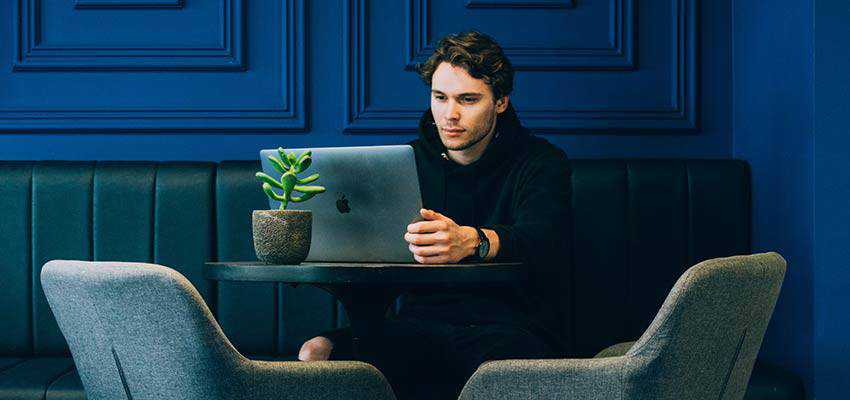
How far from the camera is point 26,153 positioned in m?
2.74

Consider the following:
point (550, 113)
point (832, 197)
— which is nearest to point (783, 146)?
point (832, 197)

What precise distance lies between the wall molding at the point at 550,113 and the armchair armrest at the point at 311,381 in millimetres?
1369

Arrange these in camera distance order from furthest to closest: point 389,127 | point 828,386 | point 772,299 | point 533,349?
1. point 389,127
2. point 828,386
3. point 533,349
4. point 772,299

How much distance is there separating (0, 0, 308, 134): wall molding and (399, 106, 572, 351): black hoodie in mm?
658

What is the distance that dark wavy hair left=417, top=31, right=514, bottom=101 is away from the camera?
6.77 feet

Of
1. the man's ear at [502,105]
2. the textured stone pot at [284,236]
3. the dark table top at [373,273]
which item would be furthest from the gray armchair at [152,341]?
the man's ear at [502,105]

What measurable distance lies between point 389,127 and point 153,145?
706 millimetres

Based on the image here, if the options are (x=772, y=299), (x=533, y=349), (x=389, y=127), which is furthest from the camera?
(x=389, y=127)

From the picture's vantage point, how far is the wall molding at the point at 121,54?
2725 millimetres

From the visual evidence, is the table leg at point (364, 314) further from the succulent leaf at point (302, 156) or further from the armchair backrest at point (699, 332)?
the armchair backrest at point (699, 332)

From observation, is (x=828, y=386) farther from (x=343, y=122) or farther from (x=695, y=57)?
(x=343, y=122)

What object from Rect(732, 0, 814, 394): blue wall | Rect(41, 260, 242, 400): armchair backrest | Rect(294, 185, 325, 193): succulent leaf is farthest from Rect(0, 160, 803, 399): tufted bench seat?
Rect(41, 260, 242, 400): armchair backrest

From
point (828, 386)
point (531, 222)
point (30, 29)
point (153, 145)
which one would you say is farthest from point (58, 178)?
point (828, 386)

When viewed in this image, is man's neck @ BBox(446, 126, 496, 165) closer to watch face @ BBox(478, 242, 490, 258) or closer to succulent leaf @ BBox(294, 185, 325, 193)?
watch face @ BBox(478, 242, 490, 258)
